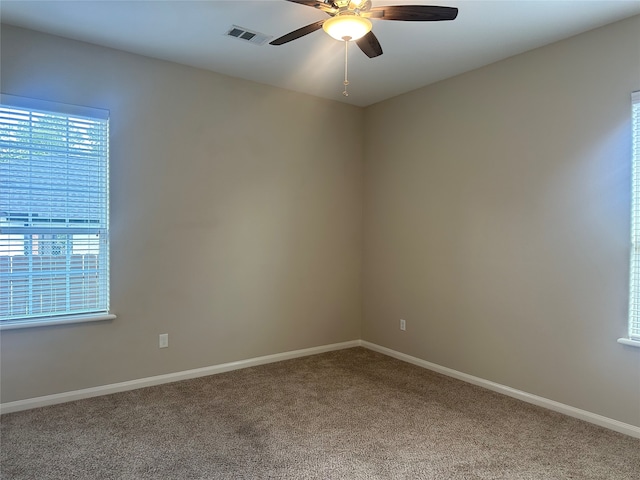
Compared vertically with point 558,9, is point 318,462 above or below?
below

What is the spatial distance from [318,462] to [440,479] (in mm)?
662

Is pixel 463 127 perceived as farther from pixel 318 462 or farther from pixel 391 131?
pixel 318 462

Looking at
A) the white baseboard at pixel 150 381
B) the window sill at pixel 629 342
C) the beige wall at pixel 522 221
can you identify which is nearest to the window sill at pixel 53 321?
the white baseboard at pixel 150 381

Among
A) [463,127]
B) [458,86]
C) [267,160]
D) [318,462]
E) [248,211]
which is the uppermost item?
[458,86]

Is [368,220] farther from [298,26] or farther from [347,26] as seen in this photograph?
[347,26]

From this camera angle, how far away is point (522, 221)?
327 centimetres

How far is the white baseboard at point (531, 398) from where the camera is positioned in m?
2.72

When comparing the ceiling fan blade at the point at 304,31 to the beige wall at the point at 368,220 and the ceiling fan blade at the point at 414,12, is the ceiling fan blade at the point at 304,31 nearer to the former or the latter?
the ceiling fan blade at the point at 414,12

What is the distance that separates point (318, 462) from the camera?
7.70 ft

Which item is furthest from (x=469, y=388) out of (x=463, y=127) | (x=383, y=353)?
(x=463, y=127)

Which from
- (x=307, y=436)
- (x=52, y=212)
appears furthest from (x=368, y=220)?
(x=52, y=212)

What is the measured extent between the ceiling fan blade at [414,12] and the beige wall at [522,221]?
1.46m

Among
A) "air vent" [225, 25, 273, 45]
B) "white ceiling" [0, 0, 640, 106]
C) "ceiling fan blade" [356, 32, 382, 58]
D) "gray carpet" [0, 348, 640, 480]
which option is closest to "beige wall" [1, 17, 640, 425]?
"white ceiling" [0, 0, 640, 106]

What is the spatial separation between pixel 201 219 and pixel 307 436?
2.03 m
